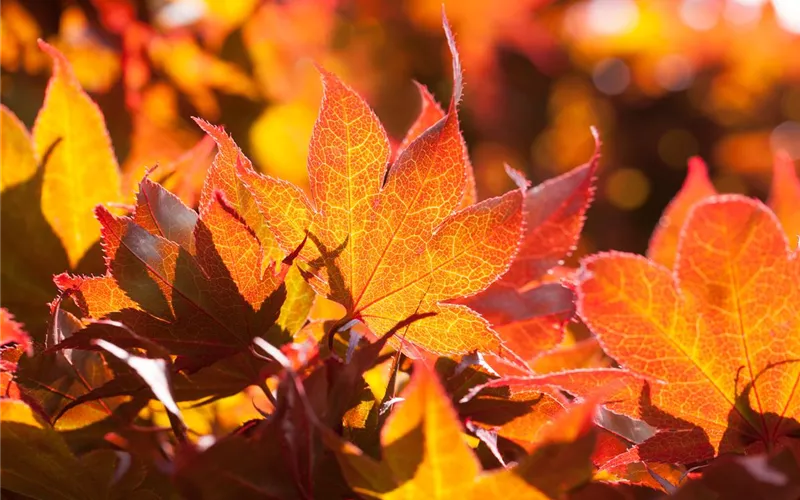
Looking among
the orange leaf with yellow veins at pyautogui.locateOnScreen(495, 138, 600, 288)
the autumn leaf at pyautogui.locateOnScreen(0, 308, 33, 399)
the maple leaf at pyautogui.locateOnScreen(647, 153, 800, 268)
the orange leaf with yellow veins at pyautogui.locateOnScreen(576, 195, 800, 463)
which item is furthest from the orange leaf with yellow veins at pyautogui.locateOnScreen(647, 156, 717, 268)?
the autumn leaf at pyautogui.locateOnScreen(0, 308, 33, 399)

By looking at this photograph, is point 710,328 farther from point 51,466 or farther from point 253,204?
point 51,466

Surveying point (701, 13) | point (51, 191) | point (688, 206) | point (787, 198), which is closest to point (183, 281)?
point (51, 191)

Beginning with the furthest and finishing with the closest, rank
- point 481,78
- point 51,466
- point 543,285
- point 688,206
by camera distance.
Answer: point 481,78, point 688,206, point 543,285, point 51,466

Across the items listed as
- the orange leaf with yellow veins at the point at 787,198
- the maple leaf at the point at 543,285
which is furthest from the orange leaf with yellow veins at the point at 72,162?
the orange leaf with yellow veins at the point at 787,198

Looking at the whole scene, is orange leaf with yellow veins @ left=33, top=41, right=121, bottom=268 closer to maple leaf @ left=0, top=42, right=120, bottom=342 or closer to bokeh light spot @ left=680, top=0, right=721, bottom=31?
maple leaf @ left=0, top=42, right=120, bottom=342

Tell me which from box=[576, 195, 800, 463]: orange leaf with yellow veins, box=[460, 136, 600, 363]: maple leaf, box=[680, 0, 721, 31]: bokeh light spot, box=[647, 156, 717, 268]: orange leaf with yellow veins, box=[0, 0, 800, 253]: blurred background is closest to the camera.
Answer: box=[576, 195, 800, 463]: orange leaf with yellow veins

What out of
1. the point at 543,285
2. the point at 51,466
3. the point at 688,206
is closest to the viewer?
the point at 51,466

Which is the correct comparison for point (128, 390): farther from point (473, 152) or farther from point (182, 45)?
point (473, 152)

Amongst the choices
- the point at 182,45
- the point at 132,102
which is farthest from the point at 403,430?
the point at 182,45
